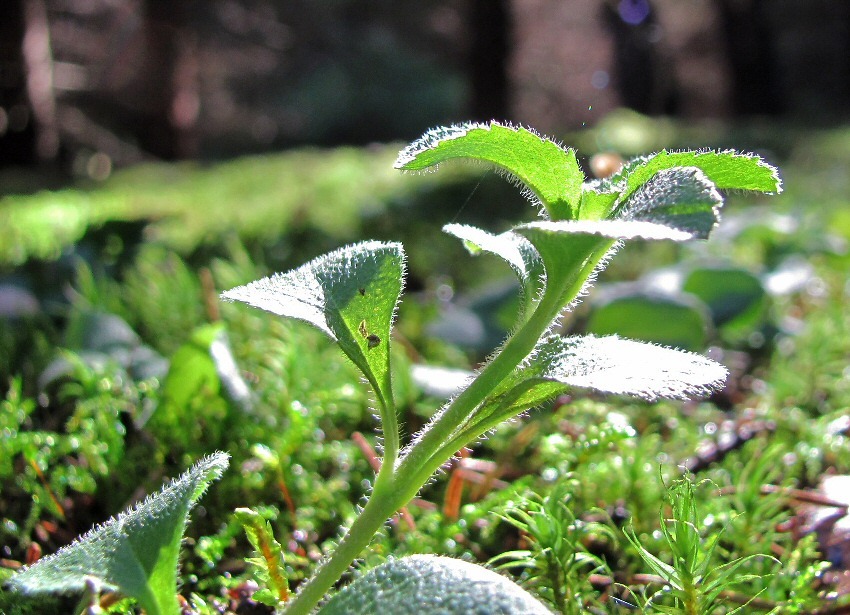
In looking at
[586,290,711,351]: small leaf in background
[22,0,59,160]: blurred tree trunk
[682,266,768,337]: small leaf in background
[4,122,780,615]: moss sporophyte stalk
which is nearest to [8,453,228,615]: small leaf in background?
[4,122,780,615]: moss sporophyte stalk

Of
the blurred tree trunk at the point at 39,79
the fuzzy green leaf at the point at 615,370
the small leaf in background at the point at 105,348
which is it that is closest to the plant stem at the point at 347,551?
the fuzzy green leaf at the point at 615,370

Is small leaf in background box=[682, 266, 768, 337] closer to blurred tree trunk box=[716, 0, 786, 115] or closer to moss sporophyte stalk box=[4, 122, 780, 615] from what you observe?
moss sporophyte stalk box=[4, 122, 780, 615]

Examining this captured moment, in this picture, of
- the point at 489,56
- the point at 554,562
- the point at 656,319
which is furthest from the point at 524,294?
the point at 489,56

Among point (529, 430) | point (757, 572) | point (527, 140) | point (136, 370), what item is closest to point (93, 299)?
point (136, 370)

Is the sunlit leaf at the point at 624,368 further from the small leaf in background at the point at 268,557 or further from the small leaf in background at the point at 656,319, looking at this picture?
the small leaf in background at the point at 656,319

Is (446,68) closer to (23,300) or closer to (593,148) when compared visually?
(593,148)
